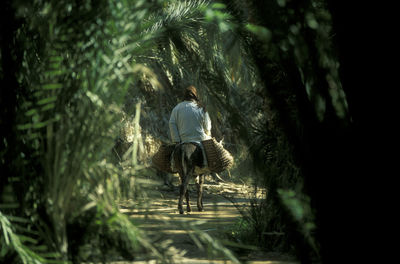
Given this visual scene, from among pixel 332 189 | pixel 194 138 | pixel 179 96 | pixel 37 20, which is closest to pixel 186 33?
pixel 194 138

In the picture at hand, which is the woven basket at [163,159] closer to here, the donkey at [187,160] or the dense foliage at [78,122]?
the donkey at [187,160]

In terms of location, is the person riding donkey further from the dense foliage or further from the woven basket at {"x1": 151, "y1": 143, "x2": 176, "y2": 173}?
the dense foliage

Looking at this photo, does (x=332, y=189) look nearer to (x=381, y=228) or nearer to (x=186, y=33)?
(x=381, y=228)

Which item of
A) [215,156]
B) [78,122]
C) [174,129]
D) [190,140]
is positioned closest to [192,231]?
[78,122]

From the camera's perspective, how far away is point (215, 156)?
8.74 meters

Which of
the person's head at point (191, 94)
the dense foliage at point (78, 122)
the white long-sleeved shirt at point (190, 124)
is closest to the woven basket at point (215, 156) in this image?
the white long-sleeved shirt at point (190, 124)

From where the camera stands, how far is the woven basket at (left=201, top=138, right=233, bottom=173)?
28.7 feet

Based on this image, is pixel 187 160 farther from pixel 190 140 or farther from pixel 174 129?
pixel 174 129

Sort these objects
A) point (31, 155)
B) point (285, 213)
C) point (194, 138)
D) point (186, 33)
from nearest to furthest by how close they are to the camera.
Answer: point (285, 213), point (31, 155), point (194, 138), point (186, 33)

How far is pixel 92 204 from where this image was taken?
1465 millimetres

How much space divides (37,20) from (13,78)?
7.4 inches

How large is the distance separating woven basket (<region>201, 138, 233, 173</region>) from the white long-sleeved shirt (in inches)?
7.2

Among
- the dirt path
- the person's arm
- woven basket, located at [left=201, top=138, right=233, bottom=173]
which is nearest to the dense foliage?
the dirt path

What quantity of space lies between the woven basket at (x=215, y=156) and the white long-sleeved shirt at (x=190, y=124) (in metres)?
0.18
